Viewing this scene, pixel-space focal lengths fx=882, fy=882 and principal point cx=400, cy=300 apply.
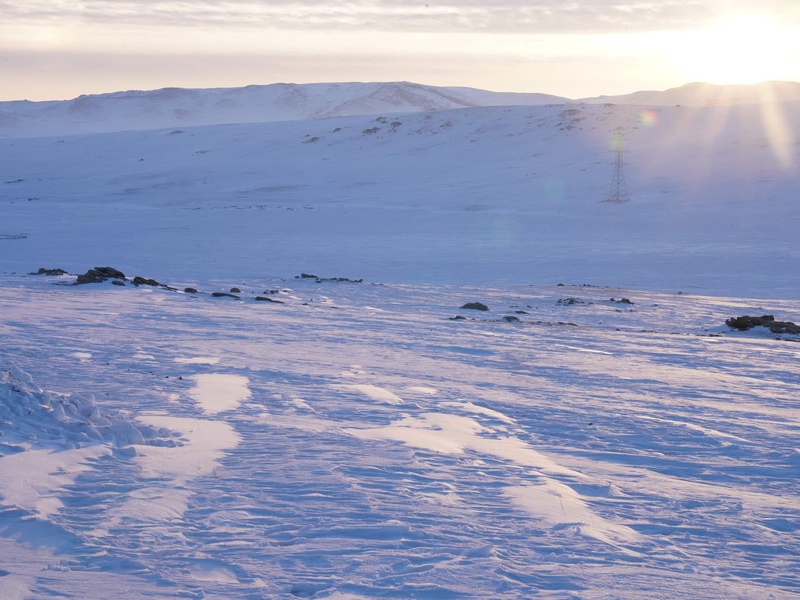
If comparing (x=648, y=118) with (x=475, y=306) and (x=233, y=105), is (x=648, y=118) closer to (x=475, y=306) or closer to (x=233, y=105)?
(x=475, y=306)

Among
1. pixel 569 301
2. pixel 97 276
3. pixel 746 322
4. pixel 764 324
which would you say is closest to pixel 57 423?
pixel 97 276

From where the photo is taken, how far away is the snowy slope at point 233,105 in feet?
422

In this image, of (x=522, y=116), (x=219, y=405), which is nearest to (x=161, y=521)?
(x=219, y=405)

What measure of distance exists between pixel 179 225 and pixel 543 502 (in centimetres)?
2731

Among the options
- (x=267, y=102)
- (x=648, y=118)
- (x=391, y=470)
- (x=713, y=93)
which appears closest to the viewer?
(x=391, y=470)

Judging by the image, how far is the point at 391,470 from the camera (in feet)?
15.8

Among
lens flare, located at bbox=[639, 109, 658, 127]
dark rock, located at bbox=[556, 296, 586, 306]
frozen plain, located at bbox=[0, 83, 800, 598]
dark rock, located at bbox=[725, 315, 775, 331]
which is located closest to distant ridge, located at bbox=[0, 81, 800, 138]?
lens flare, located at bbox=[639, 109, 658, 127]

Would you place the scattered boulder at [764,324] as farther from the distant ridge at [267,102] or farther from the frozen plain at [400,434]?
the distant ridge at [267,102]

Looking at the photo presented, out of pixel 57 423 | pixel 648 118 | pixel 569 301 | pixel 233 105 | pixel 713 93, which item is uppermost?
pixel 233 105

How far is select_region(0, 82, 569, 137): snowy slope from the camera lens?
129 metres

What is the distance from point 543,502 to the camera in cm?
432

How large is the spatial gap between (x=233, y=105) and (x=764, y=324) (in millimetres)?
141072

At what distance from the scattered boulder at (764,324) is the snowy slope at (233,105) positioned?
384ft

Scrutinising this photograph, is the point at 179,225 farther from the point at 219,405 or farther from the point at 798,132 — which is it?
the point at 798,132
